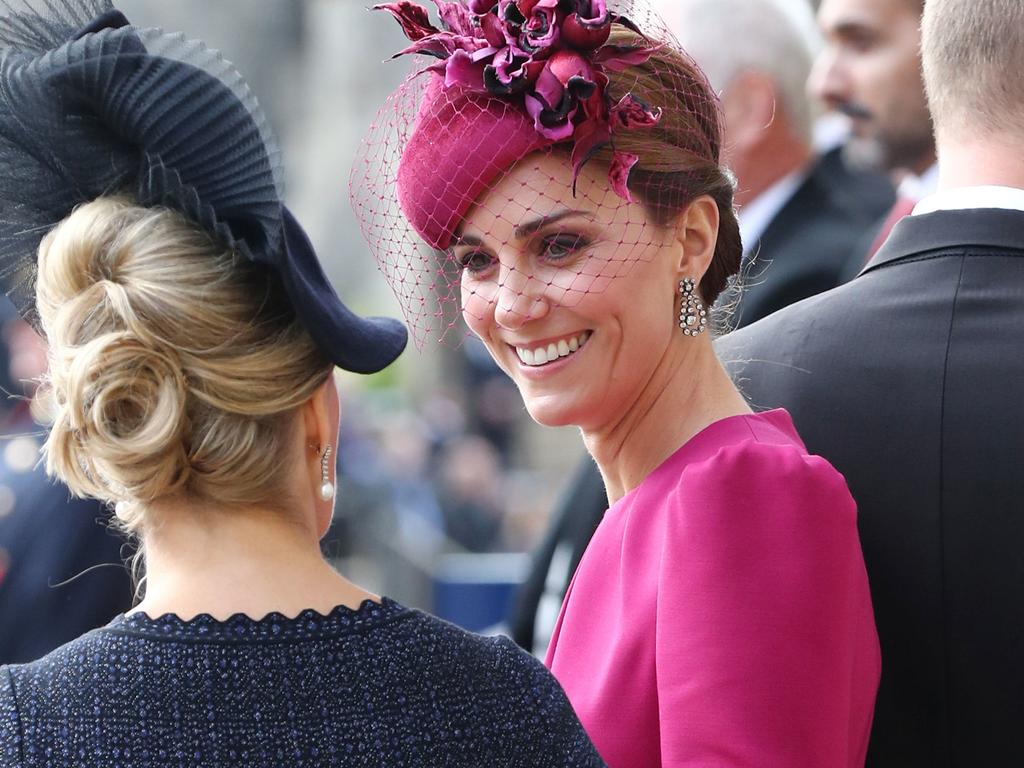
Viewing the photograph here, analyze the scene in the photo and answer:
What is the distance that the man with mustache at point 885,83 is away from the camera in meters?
4.12

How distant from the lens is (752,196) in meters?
4.52

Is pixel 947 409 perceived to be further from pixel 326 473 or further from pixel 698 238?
pixel 326 473

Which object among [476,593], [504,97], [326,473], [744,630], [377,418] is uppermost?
[504,97]

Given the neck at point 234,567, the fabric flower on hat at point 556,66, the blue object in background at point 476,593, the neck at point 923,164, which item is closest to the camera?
the neck at point 234,567

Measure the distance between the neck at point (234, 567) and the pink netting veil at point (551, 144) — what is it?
2.09ft

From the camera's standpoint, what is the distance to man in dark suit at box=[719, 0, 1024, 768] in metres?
2.01

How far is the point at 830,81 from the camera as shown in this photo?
439cm

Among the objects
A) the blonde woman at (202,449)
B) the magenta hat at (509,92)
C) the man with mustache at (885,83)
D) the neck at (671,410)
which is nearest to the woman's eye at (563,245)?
the magenta hat at (509,92)

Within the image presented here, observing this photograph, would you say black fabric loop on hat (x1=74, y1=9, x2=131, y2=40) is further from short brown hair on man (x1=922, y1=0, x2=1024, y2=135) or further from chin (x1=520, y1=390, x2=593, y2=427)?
short brown hair on man (x1=922, y1=0, x2=1024, y2=135)

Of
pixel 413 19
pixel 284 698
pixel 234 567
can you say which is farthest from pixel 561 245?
pixel 284 698

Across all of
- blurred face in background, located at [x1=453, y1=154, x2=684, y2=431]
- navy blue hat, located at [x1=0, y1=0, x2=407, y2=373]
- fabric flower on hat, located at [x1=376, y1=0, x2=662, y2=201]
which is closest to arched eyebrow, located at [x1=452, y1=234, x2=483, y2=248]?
blurred face in background, located at [x1=453, y1=154, x2=684, y2=431]

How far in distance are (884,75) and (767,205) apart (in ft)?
1.73

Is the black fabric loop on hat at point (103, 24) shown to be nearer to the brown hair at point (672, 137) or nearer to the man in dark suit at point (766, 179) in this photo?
the brown hair at point (672, 137)

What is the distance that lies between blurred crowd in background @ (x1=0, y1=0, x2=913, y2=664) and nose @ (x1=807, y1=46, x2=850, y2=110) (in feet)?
0.35
